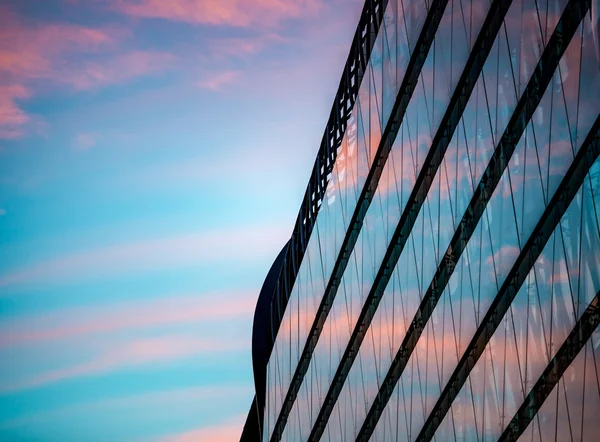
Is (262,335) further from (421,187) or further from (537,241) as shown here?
(537,241)

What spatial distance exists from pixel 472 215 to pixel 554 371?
665 cm

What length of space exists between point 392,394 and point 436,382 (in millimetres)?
4629

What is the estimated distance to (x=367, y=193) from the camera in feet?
121

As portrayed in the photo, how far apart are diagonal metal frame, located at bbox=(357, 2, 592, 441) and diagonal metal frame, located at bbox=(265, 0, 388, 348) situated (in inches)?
399

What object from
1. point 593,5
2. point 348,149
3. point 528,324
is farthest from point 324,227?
point 593,5

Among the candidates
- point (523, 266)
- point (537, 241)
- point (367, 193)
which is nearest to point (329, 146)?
point (367, 193)

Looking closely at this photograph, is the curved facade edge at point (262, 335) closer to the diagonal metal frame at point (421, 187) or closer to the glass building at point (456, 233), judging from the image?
the glass building at point (456, 233)

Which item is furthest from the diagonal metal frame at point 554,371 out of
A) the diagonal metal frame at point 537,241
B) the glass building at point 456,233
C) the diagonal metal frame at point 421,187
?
the diagonal metal frame at point 421,187

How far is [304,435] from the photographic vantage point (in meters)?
45.7

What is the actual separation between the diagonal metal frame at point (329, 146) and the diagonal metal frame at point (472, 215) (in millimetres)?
10123

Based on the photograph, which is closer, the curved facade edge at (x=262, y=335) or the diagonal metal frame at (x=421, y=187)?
the diagonal metal frame at (x=421, y=187)

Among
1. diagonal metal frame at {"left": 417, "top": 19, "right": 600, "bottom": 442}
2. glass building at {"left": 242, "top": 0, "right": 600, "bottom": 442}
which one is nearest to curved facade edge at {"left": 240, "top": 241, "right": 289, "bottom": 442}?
glass building at {"left": 242, "top": 0, "right": 600, "bottom": 442}

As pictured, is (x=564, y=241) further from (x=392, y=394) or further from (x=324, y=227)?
(x=324, y=227)

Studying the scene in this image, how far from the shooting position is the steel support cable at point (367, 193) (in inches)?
1215
